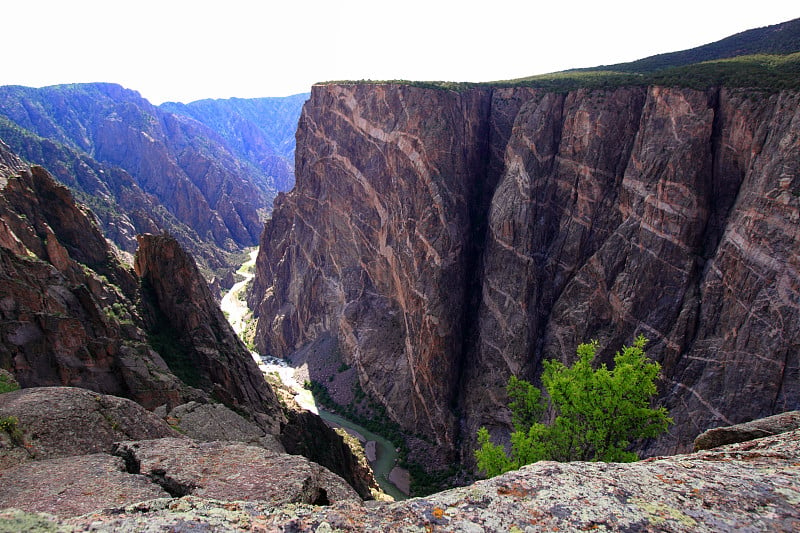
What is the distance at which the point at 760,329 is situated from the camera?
25.6m

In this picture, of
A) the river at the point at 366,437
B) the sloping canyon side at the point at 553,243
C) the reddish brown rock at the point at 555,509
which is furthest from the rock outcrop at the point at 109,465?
the river at the point at 366,437

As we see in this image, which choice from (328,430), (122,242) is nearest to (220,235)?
(122,242)

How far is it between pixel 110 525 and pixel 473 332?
138 ft

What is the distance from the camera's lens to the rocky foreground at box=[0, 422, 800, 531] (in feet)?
18.8

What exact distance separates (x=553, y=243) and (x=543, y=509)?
37788 mm

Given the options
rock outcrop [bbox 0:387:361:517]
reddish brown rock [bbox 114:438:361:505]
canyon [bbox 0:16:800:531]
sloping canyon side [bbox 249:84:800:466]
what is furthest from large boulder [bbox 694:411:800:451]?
sloping canyon side [bbox 249:84:800:466]

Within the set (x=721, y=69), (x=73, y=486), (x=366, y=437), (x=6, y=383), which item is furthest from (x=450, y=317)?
(x=73, y=486)

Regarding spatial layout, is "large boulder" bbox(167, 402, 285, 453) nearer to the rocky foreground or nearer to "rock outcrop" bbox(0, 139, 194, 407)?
"rock outcrop" bbox(0, 139, 194, 407)

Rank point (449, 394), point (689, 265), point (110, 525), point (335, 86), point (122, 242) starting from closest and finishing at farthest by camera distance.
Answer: point (110, 525), point (689, 265), point (449, 394), point (335, 86), point (122, 242)

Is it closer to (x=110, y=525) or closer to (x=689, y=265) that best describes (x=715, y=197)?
(x=689, y=265)

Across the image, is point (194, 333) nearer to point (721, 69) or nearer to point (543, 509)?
point (543, 509)

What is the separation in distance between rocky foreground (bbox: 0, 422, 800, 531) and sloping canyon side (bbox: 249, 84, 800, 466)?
77.7 feet

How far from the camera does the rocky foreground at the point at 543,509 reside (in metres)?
5.74

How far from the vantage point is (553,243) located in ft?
136
